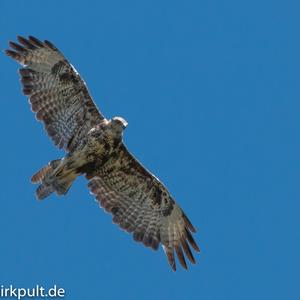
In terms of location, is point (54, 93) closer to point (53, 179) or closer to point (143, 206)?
point (53, 179)

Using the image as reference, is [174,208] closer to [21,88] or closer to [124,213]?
[124,213]

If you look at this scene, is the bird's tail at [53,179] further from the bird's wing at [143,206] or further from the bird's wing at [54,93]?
the bird's wing at [143,206]

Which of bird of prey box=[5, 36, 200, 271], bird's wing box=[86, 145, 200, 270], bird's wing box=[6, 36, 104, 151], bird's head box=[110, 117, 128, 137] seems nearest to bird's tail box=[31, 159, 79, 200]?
bird of prey box=[5, 36, 200, 271]

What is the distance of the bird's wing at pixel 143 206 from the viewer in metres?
18.5

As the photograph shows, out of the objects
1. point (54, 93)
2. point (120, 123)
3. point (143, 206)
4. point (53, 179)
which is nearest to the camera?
point (120, 123)

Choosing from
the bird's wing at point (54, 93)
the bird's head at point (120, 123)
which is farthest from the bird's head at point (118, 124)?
the bird's wing at point (54, 93)

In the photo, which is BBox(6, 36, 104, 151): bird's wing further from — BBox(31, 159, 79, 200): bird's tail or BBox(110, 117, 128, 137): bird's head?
BBox(110, 117, 128, 137): bird's head

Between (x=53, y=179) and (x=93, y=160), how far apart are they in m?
0.85

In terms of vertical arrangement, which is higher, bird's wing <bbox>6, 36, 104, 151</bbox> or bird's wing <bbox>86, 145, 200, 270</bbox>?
bird's wing <bbox>6, 36, 104, 151</bbox>

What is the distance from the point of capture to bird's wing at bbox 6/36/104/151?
1791 centimetres

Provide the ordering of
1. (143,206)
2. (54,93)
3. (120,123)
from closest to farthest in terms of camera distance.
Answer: (120,123) < (54,93) < (143,206)

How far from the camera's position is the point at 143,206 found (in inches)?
741

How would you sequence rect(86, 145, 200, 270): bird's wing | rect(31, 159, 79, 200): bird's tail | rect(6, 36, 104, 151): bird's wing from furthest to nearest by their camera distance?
rect(86, 145, 200, 270): bird's wing, rect(6, 36, 104, 151): bird's wing, rect(31, 159, 79, 200): bird's tail

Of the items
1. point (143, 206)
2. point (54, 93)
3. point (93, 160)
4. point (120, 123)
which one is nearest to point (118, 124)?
point (120, 123)
